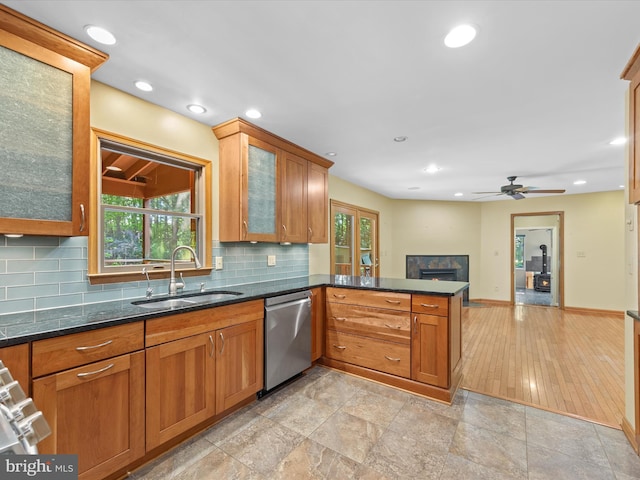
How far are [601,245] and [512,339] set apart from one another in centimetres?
363

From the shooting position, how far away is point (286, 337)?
2639mm

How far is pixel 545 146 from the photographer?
332cm

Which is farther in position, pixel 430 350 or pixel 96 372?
pixel 430 350

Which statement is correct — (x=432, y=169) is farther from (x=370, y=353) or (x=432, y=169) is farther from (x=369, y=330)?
(x=370, y=353)

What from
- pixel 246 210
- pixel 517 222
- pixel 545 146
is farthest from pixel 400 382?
pixel 517 222

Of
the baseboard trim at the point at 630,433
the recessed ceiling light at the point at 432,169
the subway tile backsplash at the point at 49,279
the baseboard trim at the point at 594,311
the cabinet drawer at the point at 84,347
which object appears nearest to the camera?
the cabinet drawer at the point at 84,347

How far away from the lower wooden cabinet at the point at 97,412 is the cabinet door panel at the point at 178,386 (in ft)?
0.20

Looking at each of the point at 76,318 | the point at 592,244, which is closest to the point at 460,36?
the point at 76,318

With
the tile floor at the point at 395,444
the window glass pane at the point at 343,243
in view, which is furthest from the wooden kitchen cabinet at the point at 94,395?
the window glass pane at the point at 343,243

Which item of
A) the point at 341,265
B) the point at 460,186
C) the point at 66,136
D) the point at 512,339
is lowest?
the point at 512,339

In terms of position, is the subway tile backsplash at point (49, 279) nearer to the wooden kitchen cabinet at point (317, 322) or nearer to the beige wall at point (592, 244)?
the wooden kitchen cabinet at point (317, 322)

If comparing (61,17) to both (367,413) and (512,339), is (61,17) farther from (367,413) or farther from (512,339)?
(512,339)

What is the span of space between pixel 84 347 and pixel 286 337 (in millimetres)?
1497

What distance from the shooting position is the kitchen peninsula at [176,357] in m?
1.39
